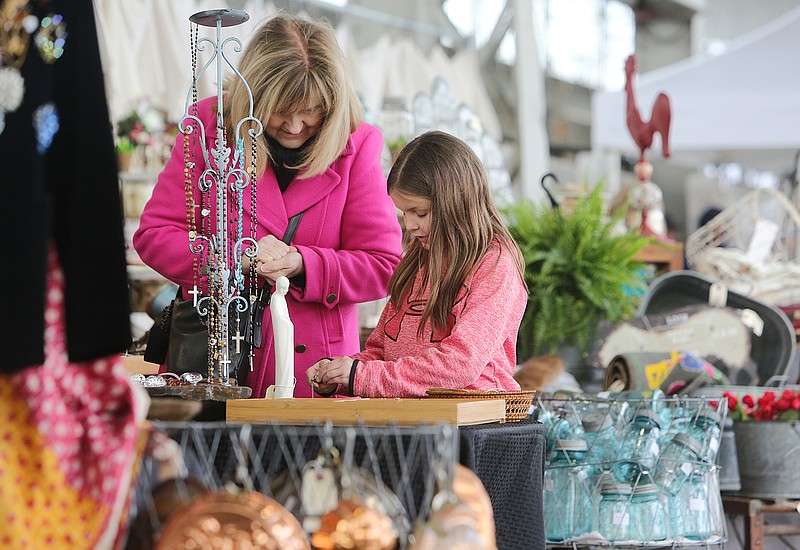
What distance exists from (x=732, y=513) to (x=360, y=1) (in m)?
5.63

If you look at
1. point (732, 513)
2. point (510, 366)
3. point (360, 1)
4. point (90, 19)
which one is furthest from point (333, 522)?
point (360, 1)

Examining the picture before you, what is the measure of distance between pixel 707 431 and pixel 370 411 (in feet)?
3.78

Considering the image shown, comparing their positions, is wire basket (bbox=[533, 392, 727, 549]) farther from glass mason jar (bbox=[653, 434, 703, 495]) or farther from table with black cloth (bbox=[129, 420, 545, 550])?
table with black cloth (bbox=[129, 420, 545, 550])

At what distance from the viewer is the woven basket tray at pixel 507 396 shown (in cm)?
177

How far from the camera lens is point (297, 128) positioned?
2213 mm

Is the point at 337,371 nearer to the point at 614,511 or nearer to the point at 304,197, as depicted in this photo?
the point at 304,197

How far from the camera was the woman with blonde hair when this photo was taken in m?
2.17

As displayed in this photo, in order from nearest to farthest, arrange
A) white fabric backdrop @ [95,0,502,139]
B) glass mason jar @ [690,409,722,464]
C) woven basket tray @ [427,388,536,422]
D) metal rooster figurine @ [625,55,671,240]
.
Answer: woven basket tray @ [427,388,536,422], glass mason jar @ [690,409,722,464], metal rooster figurine @ [625,55,671,240], white fabric backdrop @ [95,0,502,139]

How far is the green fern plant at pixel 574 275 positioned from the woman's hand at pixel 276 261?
1.71 m

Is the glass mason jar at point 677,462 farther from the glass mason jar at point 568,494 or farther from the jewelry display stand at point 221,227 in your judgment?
A: the jewelry display stand at point 221,227

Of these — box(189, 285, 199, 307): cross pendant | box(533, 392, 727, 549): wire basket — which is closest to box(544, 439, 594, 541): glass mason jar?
box(533, 392, 727, 549): wire basket

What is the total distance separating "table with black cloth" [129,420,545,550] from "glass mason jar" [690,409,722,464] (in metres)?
0.89

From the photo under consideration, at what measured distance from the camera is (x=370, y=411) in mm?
1626

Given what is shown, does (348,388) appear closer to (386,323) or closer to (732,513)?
(386,323)
